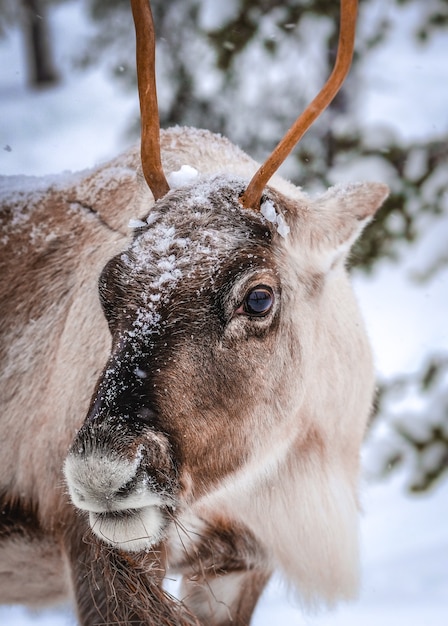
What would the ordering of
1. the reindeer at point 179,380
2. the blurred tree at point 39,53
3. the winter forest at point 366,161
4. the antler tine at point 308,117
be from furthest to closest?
the blurred tree at point 39,53
the winter forest at point 366,161
the antler tine at point 308,117
the reindeer at point 179,380

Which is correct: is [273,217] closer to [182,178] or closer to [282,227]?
[282,227]

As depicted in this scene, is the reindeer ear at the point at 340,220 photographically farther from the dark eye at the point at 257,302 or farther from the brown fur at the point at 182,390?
the dark eye at the point at 257,302

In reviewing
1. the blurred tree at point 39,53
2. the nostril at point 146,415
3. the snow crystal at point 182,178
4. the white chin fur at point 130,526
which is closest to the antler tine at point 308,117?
the snow crystal at point 182,178

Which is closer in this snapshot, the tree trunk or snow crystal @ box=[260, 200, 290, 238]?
snow crystal @ box=[260, 200, 290, 238]

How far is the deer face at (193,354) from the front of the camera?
2484 mm

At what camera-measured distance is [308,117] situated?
9.59 ft

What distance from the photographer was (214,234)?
2.78 m

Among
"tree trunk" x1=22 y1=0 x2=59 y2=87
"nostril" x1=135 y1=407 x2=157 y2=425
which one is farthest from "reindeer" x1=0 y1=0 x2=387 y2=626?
"tree trunk" x1=22 y1=0 x2=59 y2=87

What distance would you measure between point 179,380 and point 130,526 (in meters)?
0.49

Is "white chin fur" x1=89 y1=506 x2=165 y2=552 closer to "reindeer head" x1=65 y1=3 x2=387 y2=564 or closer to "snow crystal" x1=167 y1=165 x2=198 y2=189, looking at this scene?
"reindeer head" x1=65 y1=3 x2=387 y2=564

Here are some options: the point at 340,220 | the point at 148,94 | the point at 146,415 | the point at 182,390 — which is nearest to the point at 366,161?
the point at 340,220

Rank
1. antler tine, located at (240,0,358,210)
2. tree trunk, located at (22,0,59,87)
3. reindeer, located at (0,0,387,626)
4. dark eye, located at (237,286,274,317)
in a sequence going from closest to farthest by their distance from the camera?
1. reindeer, located at (0,0,387,626)
2. dark eye, located at (237,286,274,317)
3. antler tine, located at (240,0,358,210)
4. tree trunk, located at (22,0,59,87)

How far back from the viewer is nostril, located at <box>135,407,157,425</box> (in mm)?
2506

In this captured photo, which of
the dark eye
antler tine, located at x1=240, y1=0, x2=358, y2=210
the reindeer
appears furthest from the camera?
antler tine, located at x1=240, y1=0, x2=358, y2=210
